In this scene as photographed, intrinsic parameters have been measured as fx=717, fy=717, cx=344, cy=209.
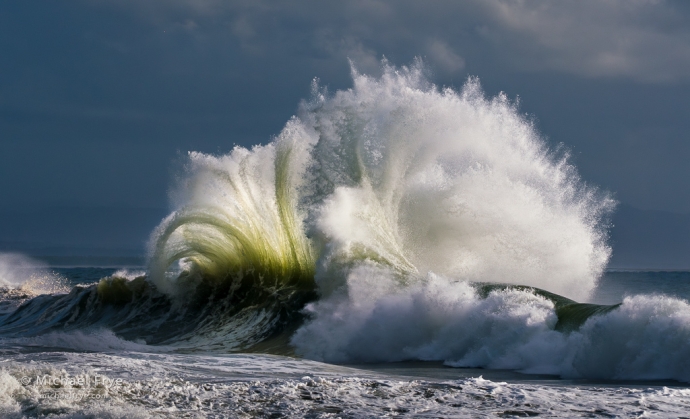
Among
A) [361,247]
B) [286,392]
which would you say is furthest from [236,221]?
[286,392]

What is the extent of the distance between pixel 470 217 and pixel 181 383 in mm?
12697

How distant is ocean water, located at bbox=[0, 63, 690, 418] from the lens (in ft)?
24.2

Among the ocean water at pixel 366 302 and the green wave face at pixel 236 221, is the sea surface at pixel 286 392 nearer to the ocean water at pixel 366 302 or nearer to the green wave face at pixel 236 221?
the ocean water at pixel 366 302

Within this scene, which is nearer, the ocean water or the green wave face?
the ocean water

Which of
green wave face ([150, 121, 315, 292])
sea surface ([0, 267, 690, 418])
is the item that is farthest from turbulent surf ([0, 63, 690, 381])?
sea surface ([0, 267, 690, 418])

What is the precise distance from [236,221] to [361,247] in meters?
5.78

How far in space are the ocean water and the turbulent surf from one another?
0.16 ft

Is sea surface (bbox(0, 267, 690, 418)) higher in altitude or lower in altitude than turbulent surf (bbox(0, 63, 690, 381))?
lower

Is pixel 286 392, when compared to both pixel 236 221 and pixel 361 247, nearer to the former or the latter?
pixel 361 247

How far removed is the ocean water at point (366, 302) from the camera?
24.2 ft

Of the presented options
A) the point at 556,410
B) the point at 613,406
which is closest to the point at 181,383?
the point at 556,410

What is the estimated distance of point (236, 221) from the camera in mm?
20031

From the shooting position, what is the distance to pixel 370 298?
45.2 feet

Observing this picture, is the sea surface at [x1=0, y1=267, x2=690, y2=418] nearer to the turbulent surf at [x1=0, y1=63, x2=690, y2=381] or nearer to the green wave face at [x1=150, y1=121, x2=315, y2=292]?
the turbulent surf at [x1=0, y1=63, x2=690, y2=381]
